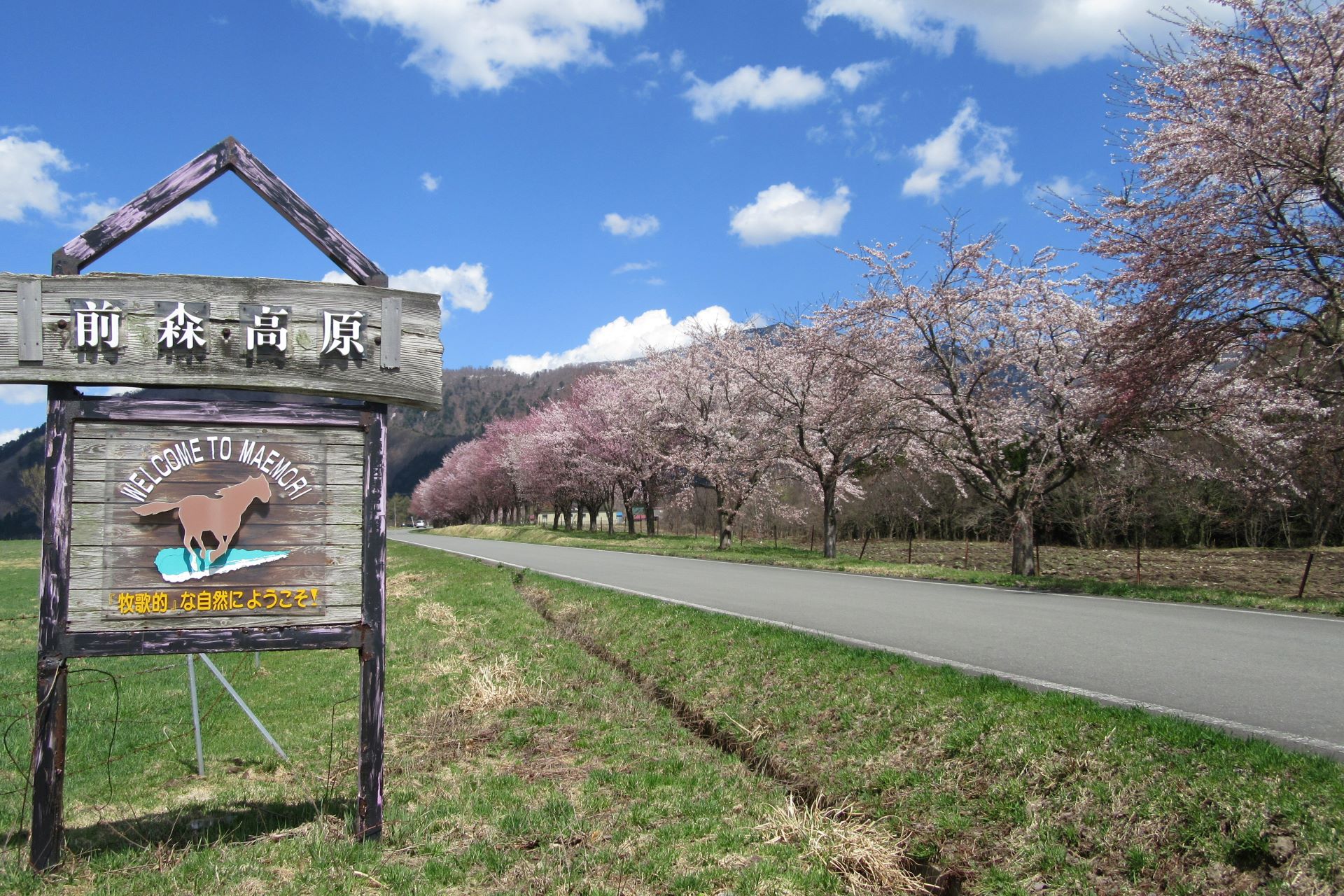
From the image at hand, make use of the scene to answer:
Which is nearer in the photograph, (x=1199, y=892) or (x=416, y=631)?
(x=1199, y=892)

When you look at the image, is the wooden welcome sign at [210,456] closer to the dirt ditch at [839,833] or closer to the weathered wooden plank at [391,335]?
the weathered wooden plank at [391,335]

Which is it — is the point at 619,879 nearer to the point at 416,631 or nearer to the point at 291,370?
the point at 291,370

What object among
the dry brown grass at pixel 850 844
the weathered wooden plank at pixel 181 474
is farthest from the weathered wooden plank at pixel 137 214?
the dry brown grass at pixel 850 844

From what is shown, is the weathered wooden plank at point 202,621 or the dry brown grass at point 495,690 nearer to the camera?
the weathered wooden plank at point 202,621

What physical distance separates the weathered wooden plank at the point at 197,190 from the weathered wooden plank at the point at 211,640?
185 cm

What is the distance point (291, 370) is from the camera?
4520 mm

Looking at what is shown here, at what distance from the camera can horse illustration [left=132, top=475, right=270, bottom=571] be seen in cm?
438

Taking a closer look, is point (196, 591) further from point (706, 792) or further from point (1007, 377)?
point (1007, 377)

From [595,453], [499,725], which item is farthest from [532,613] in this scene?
[595,453]

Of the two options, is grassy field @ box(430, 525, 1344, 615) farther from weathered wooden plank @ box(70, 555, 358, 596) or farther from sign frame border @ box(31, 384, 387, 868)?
weathered wooden plank @ box(70, 555, 358, 596)

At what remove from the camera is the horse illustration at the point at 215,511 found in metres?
4.38

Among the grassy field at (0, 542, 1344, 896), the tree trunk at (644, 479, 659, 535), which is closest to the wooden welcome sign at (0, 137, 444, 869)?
the grassy field at (0, 542, 1344, 896)

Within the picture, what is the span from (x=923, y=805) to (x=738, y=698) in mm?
2595

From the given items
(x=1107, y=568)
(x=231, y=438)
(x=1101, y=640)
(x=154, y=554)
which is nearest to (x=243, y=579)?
(x=154, y=554)
